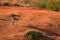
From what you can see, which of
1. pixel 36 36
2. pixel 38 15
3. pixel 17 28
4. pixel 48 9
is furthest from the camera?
pixel 48 9

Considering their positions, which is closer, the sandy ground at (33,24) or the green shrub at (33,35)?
the green shrub at (33,35)

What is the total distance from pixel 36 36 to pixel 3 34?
173 centimetres

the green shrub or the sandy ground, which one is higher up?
the green shrub

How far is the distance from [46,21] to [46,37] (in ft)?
9.73

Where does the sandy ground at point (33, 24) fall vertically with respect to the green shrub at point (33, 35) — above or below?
below

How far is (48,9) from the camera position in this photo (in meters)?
18.5

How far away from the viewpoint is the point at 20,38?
1055 centimetres

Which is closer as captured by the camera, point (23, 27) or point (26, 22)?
point (23, 27)

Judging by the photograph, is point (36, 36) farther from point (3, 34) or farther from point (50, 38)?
point (3, 34)

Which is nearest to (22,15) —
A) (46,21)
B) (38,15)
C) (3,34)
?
(38,15)

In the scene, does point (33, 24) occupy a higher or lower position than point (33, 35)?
lower

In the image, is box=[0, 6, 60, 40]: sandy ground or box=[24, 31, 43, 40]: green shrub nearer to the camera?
box=[24, 31, 43, 40]: green shrub

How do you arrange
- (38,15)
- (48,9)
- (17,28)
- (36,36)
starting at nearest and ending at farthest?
1. (36,36)
2. (17,28)
3. (38,15)
4. (48,9)

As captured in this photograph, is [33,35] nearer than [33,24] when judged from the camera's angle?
Yes
